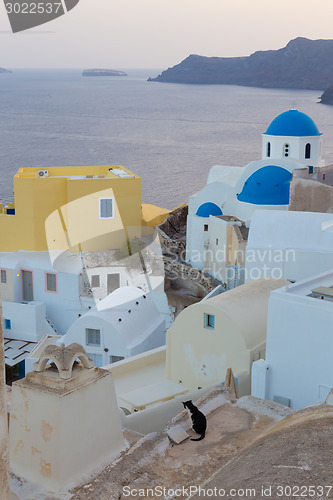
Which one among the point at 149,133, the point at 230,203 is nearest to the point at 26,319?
the point at 230,203

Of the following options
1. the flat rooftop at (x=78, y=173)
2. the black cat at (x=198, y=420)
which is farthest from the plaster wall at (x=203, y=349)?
the flat rooftop at (x=78, y=173)

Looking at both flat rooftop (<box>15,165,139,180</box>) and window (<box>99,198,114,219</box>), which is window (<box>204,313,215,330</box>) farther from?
flat rooftop (<box>15,165,139,180</box>)

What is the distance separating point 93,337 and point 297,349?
21.2 ft

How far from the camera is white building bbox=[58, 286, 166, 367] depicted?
47.2 feet

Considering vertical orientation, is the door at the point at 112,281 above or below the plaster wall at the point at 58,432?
below

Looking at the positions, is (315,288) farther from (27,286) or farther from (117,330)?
(27,286)

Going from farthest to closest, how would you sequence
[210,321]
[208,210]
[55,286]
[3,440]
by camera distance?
[208,210] < [55,286] < [210,321] < [3,440]

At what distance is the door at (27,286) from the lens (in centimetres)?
1789

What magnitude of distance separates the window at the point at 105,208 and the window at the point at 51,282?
2008 mm

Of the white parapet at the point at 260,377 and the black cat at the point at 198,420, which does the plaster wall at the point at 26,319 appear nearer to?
the white parapet at the point at 260,377

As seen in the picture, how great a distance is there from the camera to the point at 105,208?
1814cm

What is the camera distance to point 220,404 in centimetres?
734

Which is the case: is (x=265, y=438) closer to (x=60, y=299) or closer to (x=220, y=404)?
(x=220, y=404)

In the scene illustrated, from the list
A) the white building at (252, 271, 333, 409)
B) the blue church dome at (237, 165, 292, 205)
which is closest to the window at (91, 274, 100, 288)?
the blue church dome at (237, 165, 292, 205)
